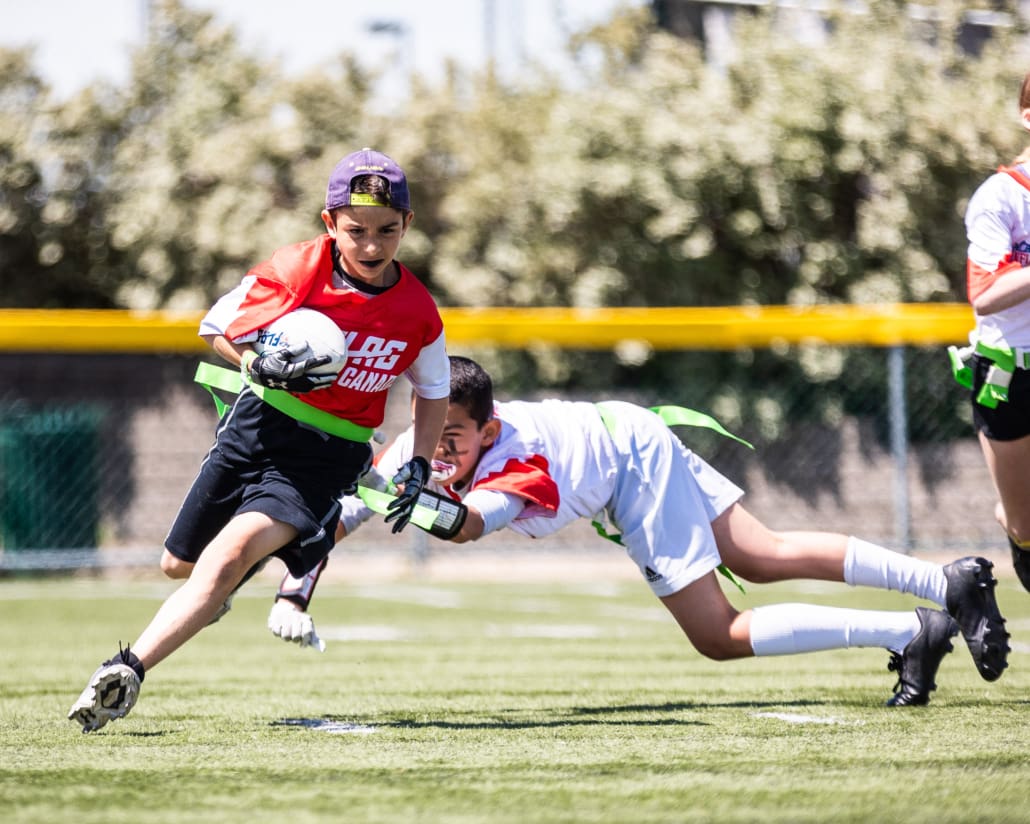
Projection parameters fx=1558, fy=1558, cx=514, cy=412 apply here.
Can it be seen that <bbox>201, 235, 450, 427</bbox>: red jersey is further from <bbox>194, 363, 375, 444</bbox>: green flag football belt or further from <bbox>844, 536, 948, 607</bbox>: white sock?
<bbox>844, 536, 948, 607</bbox>: white sock

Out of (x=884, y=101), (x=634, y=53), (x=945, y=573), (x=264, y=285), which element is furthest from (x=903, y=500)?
(x=264, y=285)

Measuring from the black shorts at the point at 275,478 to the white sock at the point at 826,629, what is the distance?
55.8 inches

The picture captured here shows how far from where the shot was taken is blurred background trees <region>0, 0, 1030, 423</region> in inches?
591

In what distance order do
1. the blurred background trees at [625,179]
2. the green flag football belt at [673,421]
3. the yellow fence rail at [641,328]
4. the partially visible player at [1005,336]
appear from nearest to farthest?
the partially visible player at [1005,336], the green flag football belt at [673,421], the yellow fence rail at [641,328], the blurred background trees at [625,179]

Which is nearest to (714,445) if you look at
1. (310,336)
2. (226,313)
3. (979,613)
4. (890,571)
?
(890,571)

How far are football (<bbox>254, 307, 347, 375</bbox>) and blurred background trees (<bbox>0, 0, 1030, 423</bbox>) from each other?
1049cm

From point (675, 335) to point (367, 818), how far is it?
9607 millimetres

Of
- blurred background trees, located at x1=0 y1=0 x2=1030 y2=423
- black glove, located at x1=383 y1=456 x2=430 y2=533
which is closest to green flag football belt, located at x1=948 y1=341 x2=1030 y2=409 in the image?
black glove, located at x1=383 y1=456 x2=430 y2=533

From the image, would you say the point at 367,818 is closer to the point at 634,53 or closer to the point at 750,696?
the point at 750,696

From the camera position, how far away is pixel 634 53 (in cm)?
1702

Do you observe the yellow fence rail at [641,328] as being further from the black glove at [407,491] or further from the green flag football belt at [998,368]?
the black glove at [407,491]

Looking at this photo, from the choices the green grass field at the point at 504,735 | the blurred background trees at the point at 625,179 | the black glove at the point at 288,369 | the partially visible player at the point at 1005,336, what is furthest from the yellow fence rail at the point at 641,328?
the black glove at the point at 288,369

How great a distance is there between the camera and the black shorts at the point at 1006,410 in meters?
5.30

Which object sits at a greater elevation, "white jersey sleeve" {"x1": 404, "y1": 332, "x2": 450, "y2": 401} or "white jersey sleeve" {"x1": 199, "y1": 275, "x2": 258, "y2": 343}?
"white jersey sleeve" {"x1": 199, "y1": 275, "x2": 258, "y2": 343}
